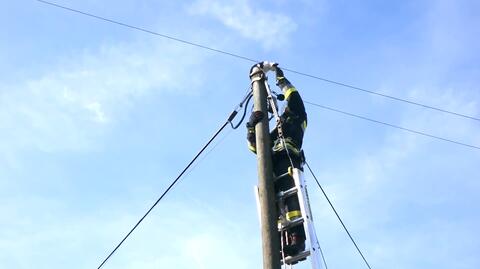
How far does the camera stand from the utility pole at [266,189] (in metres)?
5.04

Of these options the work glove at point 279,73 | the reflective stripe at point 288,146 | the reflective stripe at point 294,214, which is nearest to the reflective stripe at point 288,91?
the work glove at point 279,73

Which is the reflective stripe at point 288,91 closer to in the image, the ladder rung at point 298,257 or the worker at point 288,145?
the worker at point 288,145

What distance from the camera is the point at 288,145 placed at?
20.1ft

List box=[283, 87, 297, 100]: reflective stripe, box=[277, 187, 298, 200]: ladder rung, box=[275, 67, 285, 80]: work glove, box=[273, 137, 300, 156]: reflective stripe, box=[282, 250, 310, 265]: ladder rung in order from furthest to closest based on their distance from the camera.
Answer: box=[275, 67, 285, 80]: work glove < box=[283, 87, 297, 100]: reflective stripe < box=[273, 137, 300, 156]: reflective stripe < box=[277, 187, 298, 200]: ladder rung < box=[282, 250, 310, 265]: ladder rung

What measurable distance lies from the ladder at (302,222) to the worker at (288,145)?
0.04 m

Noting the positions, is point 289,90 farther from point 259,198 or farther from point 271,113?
point 259,198

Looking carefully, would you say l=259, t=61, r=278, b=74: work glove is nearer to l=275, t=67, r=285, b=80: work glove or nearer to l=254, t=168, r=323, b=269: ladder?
l=275, t=67, r=285, b=80: work glove

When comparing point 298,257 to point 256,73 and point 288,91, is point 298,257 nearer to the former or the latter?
point 288,91

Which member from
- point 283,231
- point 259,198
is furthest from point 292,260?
point 259,198

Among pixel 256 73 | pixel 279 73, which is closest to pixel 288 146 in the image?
pixel 256 73

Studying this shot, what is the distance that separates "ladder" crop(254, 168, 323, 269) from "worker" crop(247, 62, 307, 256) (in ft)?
0.14

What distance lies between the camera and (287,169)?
5.91 meters

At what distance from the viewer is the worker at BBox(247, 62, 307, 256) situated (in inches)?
214

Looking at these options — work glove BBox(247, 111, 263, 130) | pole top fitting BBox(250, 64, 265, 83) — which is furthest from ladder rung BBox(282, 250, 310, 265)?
pole top fitting BBox(250, 64, 265, 83)
